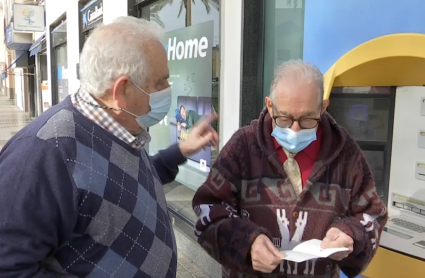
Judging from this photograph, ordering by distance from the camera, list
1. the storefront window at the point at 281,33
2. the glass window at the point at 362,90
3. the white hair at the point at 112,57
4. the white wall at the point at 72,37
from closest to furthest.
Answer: the white hair at the point at 112,57 → the glass window at the point at 362,90 → the storefront window at the point at 281,33 → the white wall at the point at 72,37

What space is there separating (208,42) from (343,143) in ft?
8.11

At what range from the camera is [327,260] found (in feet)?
5.64

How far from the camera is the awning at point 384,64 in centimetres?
189

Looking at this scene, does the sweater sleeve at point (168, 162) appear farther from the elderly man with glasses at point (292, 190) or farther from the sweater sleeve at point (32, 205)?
the sweater sleeve at point (32, 205)

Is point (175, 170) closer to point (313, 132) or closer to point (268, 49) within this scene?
point (313, 132)

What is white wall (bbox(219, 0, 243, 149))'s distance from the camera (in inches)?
137

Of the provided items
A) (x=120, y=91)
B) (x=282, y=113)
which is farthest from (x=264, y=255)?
(x=120, y=91)

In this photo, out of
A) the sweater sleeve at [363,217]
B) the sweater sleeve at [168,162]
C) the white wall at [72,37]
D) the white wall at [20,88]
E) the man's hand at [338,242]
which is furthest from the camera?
the white wall at [20,88]

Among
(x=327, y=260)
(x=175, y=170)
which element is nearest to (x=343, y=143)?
(x=327, y=260)

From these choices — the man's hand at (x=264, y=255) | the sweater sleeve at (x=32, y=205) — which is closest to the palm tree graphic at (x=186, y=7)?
the man's hand at (x=264, y=255)

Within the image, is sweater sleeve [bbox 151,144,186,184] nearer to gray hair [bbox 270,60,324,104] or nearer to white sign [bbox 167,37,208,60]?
gray hair [bbox 270,60,324,104]

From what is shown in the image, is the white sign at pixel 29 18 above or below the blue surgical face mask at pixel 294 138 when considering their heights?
above

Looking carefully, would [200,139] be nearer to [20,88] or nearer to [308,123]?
[308,123]

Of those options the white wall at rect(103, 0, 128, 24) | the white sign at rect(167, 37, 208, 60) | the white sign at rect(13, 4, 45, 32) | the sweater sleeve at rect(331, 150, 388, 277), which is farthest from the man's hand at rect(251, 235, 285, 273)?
the white sign at rect(13, 4, 45, 32)
